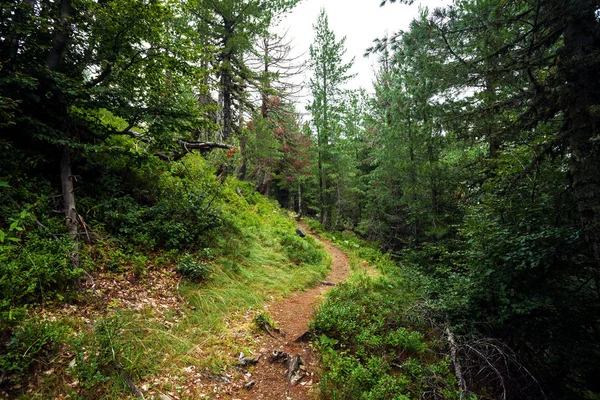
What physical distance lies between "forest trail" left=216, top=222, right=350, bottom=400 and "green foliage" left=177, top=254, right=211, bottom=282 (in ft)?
5.51

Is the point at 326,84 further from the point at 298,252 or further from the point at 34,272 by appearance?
the point at 34,272

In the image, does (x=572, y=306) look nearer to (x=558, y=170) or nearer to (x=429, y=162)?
(x=558, y=170)

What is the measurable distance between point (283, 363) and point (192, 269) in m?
2.79

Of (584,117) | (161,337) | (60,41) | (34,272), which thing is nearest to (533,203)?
(584,117)

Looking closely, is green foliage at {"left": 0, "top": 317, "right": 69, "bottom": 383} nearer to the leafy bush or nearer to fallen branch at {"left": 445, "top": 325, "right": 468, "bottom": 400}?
fallen branch at {"left": 445, "top": 325, "right": 468, "bottom": 400}

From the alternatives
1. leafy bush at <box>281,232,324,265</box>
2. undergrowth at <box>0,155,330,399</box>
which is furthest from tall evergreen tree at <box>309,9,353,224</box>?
undergrowth at <box>0,155,330,399</box>

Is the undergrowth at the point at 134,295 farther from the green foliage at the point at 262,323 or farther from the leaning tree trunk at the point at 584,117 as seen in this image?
the leaning tree trunk at the point at 584,117

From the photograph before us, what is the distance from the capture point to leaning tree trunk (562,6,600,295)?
3484mm

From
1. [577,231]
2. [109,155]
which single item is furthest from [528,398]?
[109,155]

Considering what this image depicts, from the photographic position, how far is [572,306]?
4.08 meters

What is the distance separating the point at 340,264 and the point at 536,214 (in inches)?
319

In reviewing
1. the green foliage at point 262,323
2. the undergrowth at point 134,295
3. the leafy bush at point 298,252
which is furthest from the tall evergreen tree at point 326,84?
the green foliage at point 262,323

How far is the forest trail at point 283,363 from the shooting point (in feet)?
12.5

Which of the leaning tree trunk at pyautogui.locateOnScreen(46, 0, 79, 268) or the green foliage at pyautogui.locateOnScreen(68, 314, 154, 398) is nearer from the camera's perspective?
the green foliage at pyautogui.locateOnScreen(68, 314, 154, 398)
